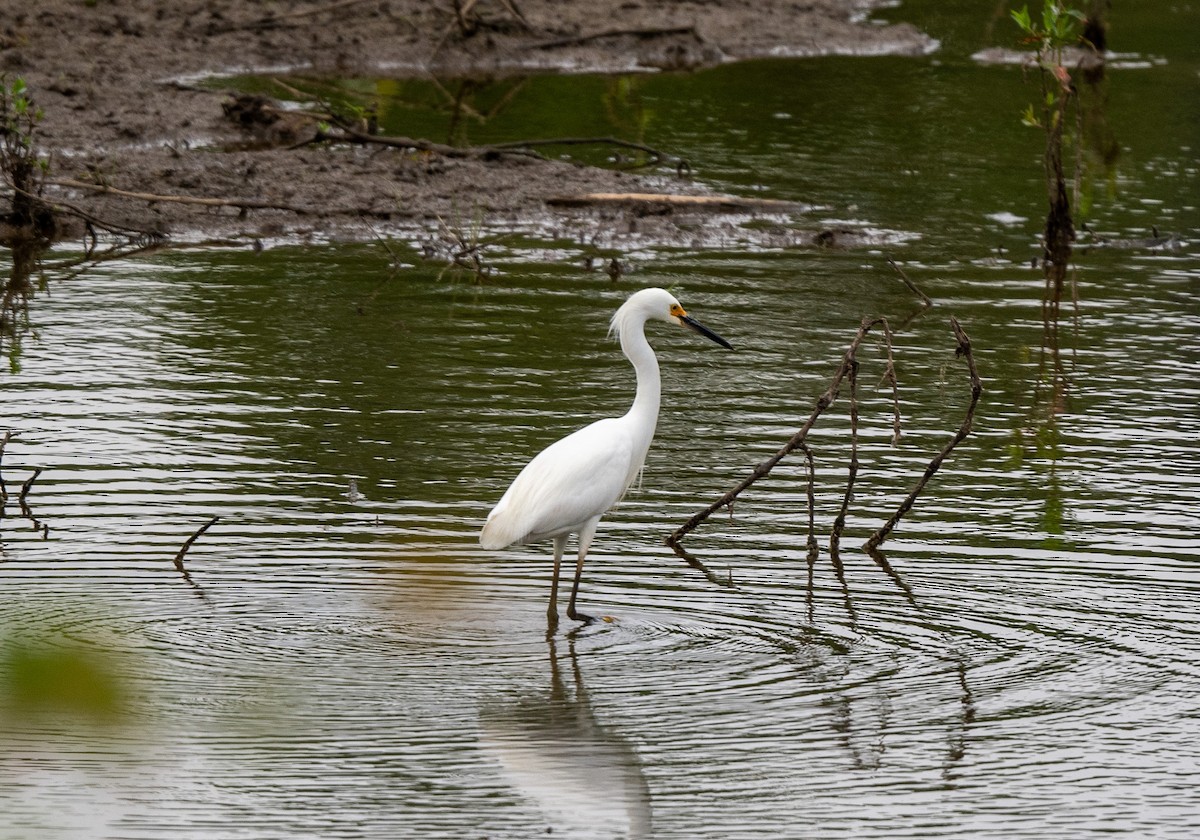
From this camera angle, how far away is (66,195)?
15.9m

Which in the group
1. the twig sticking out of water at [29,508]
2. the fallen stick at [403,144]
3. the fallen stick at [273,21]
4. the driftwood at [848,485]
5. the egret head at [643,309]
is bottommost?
the twig sticking out of water at [29,508]

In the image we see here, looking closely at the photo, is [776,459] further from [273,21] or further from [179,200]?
[273,21]

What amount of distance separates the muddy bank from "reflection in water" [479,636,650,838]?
784 centimetres

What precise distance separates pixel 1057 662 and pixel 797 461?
295 centimetres

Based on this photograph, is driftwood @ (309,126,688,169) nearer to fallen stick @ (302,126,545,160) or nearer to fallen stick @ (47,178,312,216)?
fallen stick @ (302,126,545,160)

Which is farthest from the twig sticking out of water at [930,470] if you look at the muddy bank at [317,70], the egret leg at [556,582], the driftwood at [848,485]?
the muddy bank at [317,70]

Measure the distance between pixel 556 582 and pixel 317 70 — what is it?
16659mm

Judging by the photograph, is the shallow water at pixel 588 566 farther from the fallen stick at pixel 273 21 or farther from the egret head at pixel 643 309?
the fallen stick at pixel 273 21

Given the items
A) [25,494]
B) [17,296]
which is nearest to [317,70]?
[17,296]

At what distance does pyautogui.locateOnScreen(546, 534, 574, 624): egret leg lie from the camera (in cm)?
760

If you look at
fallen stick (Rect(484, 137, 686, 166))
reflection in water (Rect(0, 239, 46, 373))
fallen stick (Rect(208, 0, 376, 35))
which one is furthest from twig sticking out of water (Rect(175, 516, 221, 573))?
fallen stick (Rect(208, 0, 376, 35))

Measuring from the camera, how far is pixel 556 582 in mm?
7641

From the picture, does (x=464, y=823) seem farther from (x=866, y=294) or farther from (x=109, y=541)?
(x=866, y=294)

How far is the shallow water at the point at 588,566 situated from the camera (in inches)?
234
